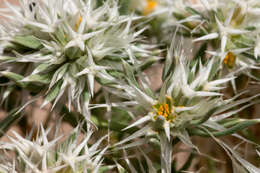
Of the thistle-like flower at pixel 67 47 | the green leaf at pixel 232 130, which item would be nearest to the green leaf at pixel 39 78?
the thistle-like flower at pixel 67 47

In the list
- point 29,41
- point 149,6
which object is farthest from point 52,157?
point 149,6

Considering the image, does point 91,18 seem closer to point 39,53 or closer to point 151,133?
point 39,53

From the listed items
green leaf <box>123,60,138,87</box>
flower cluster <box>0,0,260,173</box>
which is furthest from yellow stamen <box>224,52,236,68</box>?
green leaf <box>123,60,138,87</box>

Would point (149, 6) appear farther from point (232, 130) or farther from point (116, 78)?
point (232, 130)

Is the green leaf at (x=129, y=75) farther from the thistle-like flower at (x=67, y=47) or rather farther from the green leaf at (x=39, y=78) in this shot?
the green leaf at (x=39, y=78)

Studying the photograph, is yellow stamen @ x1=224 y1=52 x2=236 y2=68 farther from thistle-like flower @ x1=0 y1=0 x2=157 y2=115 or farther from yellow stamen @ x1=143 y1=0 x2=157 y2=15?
yellow stamen @ x1=143 y1=0 x2=157 y2=15

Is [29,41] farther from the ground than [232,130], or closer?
farther from the ground
